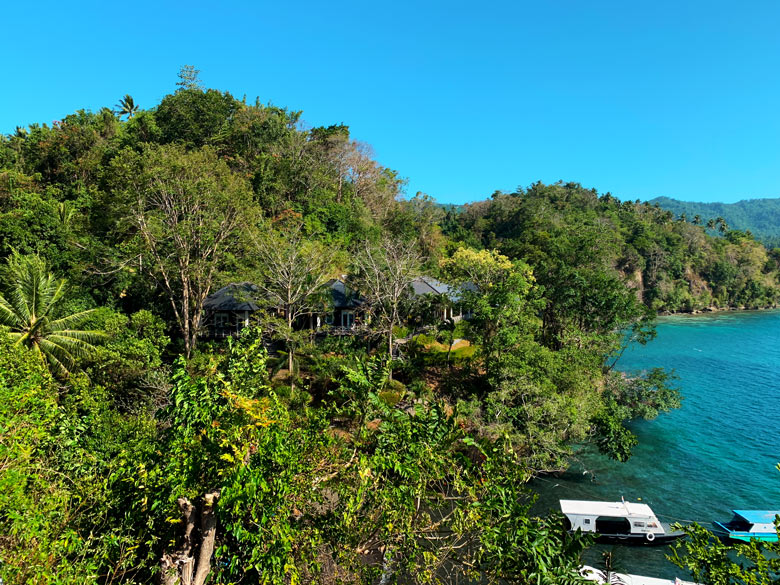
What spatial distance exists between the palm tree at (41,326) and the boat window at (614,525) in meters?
21.3

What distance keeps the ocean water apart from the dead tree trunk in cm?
1551

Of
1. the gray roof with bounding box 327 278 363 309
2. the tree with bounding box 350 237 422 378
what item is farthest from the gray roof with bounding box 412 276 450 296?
the gray roof with bounding box 327 278 363 309

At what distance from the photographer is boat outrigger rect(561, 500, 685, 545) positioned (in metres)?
17.2

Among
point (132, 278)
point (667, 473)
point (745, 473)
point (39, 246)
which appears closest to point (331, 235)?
point (132, 278)

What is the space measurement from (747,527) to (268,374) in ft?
61.7

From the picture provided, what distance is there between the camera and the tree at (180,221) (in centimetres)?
2127

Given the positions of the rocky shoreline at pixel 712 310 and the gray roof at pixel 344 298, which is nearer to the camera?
the gray roof at pixel 344 298

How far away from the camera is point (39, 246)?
24.2 metres

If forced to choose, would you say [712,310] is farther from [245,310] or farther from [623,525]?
[245,310]

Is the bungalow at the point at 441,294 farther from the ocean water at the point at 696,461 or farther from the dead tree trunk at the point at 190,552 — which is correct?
the dead tree trunk at the point at 190,552

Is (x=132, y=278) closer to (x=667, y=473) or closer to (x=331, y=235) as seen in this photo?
(x=331, y=235)

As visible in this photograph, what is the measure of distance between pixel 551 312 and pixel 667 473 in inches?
599

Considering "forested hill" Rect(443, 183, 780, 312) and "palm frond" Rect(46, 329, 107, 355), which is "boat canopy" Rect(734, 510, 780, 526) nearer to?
"palm frond" Rect(46, 329, 107, 355)

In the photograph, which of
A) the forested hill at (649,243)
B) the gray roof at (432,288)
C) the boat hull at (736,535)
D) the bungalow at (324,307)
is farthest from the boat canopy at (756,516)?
the forested hill at (649,243)
